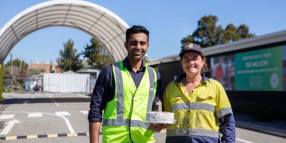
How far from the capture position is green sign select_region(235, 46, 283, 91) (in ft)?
54.0

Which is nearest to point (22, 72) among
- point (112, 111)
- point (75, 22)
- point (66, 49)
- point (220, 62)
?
point (66, 49)

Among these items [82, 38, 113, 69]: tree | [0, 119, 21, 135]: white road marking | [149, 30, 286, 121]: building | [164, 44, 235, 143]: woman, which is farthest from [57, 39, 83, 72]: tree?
[164, 44, 235, 143]: woman

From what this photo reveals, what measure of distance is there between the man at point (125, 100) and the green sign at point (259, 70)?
48.1ft

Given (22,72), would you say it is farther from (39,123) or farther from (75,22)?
(39,123)

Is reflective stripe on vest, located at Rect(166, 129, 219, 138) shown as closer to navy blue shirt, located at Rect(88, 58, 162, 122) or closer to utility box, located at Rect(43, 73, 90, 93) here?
navy blue shirt, located at Rect(88, 58, 162, 122)

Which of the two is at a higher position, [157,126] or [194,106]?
[194,106]

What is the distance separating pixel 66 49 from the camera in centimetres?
8138

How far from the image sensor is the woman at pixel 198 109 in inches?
126

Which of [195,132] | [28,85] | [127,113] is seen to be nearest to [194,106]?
[195,132]

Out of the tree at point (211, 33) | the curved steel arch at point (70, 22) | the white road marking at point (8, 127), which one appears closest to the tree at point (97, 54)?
the tree at point (211, 33)

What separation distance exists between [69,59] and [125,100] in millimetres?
79852

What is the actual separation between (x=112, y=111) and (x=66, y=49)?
80793mm

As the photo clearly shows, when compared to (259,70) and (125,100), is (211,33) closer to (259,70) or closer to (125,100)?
(259,70)

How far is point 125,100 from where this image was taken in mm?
3053
